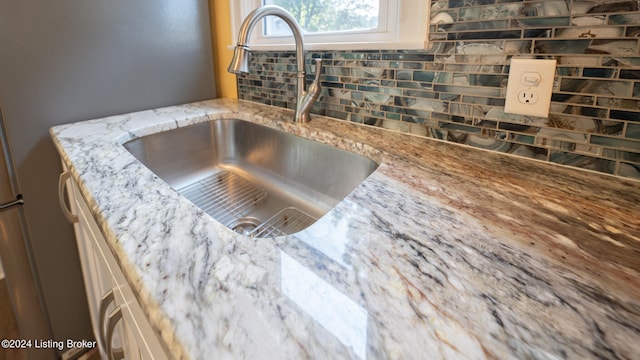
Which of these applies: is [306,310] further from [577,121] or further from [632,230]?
[577,121]

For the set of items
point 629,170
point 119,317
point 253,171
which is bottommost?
point 119,317

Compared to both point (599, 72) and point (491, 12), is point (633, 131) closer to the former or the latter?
point (599, 72)

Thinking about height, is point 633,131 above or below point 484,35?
below

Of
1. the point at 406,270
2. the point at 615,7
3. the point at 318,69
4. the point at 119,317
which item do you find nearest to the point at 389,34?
the point at 318,69

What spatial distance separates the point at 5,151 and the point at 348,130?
1000 mm

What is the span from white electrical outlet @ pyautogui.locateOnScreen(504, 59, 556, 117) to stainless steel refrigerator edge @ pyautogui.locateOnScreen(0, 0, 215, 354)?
1134mm

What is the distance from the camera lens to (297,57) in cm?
97

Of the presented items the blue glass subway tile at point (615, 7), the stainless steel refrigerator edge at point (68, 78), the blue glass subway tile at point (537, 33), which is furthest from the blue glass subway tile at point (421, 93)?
the stainless steel refrigerator edge at point (68, 78)

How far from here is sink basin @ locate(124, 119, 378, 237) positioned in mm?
890

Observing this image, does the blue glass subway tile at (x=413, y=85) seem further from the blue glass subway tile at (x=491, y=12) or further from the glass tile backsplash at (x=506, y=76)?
the blue glass subway tile at (x=491, y=12)

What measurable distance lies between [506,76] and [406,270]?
54cm

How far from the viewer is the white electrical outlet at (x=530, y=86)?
2.09 ft

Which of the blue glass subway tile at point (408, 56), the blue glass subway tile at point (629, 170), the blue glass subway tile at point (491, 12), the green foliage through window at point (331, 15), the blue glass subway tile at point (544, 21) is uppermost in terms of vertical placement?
the green foliage through window at point (331, 15)

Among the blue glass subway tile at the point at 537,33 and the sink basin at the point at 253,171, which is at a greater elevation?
the blue glass subway tile at the point at 537,33
